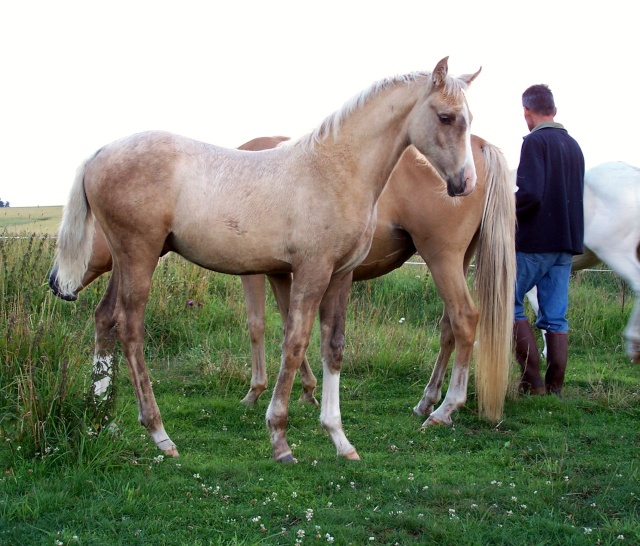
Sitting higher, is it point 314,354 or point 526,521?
point 526,521

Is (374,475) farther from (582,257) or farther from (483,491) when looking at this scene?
(582,257)

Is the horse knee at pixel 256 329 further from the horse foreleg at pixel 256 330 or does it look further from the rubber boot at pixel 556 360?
the rubber boot at pixel 556 360

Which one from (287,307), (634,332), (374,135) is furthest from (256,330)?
(634,332)

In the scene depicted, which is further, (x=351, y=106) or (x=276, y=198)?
(x=351, y=106)

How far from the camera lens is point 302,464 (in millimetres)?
4152

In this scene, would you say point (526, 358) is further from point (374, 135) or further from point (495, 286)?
point (374, 135)

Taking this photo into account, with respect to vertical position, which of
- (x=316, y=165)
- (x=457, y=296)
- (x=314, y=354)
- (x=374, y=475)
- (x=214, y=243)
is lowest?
(x=314, y=354)

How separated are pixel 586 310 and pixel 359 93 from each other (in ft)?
18.7

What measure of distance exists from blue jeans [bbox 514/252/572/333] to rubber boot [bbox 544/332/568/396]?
2.7 inches

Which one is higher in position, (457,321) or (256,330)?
(457,321)

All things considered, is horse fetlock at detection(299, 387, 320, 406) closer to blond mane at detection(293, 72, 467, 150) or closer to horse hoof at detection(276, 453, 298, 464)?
horse hoof at detection(276, 453, 298, 464)

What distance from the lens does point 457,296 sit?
536cm

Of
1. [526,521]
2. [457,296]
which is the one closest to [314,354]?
[457,296]

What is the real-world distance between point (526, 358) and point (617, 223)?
1963mm
